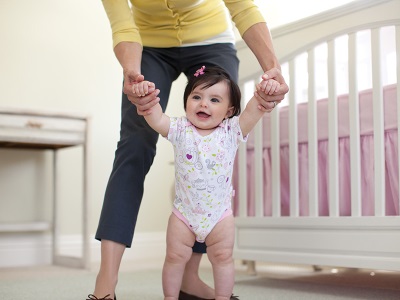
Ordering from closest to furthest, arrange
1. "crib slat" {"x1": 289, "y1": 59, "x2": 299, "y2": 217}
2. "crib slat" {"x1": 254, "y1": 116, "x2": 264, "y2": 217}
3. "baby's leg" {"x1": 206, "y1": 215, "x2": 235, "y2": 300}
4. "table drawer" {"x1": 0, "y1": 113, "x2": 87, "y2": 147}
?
"baby's leg" {"x1": 206, "y1": 215, "x2": 235, "y2": 300}, "crib slat" {"x1": 289, "y1": 59, "x2": 299, "y2": 217}, "crib slat" {"x1": 254, "y1": 116, "x2": 264, "y2": 217}, "table drawer" {"x1": 0, "y1": 113, "x2": 87, "y2": 147}

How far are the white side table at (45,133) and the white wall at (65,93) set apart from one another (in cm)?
15

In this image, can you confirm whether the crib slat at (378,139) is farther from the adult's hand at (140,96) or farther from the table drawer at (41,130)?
the table drawer at (41,130)

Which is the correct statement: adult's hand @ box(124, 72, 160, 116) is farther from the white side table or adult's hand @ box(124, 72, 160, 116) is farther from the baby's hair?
the white side table

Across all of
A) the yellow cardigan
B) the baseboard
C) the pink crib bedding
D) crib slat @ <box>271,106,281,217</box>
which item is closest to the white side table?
the baseboard

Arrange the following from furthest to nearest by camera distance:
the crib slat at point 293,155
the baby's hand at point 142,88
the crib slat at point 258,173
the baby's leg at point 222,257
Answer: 1. the crib slat at point 258,173
2. the crib slat at point 293,155
3. the baby's leg at point 222,257
4. the baby's hand at point 142,88

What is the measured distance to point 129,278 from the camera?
1.99 metres

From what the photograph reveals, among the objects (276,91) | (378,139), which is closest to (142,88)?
(276,91)

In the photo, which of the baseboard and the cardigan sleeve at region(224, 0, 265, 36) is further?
the baseboard

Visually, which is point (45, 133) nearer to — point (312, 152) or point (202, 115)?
point (312, 152)

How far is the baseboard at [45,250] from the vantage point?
2514 mm

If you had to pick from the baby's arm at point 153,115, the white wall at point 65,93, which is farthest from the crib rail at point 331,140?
the white wall at point 65,93

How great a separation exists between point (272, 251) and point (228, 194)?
641mm

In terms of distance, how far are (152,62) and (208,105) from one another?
228 millimetres

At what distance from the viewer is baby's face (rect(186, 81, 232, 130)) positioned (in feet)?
4.00
